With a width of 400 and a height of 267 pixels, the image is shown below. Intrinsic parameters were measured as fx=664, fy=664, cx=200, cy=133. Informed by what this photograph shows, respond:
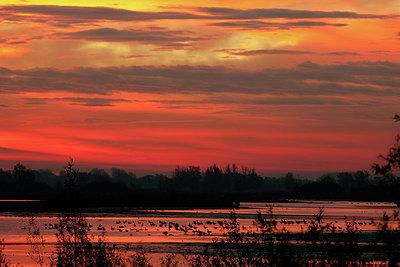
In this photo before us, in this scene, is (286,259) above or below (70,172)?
below

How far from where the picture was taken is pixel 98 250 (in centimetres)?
2681

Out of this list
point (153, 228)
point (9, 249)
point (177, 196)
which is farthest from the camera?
point (177, 196)

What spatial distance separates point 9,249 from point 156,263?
52.8 feet

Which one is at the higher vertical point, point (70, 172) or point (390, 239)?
point (70, 172)

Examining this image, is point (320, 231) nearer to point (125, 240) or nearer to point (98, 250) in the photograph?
point (98, 250)

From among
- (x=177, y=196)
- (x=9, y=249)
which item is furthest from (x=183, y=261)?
(x=177, y=196)

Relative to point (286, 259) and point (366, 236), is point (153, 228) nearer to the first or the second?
point (366, 236)

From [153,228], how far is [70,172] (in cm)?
6540

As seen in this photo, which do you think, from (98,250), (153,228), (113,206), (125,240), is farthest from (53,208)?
(98,250)

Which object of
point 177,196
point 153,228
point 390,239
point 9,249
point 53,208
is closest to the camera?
point 390,239

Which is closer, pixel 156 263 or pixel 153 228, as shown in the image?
pixel 156 263

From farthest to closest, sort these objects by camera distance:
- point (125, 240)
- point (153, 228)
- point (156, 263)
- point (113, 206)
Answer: point (113, 206), point (153, 228), point (125, 240), point (156, 263)

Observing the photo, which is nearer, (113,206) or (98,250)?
(98,250)

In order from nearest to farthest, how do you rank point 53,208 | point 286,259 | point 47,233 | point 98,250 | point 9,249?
point 286,259
point 98,250
point 9,249
point 47,233
point 53,208
